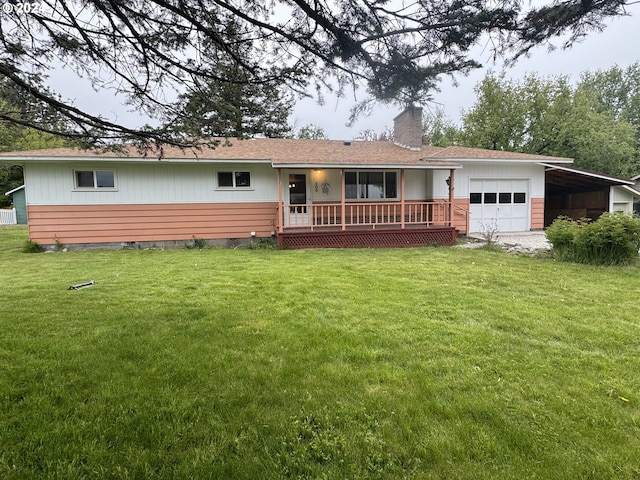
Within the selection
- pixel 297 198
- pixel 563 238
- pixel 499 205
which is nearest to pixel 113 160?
pixel 297 198

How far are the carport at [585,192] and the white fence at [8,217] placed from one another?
99.1ft

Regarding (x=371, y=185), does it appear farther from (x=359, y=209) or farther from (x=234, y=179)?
(x=234, y=179)

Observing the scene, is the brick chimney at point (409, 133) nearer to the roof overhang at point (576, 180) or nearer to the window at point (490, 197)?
the window at point (490, 197)

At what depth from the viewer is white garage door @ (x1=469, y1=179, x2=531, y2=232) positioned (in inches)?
487

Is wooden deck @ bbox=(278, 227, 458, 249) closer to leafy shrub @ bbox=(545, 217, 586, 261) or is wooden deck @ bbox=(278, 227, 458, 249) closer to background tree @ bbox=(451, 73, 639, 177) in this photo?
leafy shrub @ bbox=(545, 217, 586, 261)

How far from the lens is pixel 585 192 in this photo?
13.5m

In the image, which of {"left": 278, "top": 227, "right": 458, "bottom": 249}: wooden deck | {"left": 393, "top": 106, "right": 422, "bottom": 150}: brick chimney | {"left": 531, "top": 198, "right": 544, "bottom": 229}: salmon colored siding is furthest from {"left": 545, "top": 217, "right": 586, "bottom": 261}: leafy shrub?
{"left": 393, "top": 106, "right": 422, "bottom": 150}: brick chimney

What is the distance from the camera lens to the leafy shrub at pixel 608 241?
6691 millimetres

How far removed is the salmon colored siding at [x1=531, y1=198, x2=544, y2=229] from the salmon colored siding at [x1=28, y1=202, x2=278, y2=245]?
9.86m

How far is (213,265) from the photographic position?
23.1 feet

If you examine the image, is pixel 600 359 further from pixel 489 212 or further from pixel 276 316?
pixel 489 212

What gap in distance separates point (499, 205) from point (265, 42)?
38.9 ft

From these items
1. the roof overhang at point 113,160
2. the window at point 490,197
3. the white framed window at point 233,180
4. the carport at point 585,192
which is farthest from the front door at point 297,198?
the carport at point 585,192

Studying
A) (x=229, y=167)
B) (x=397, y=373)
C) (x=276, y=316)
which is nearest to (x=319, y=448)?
(x=397, y=373)
